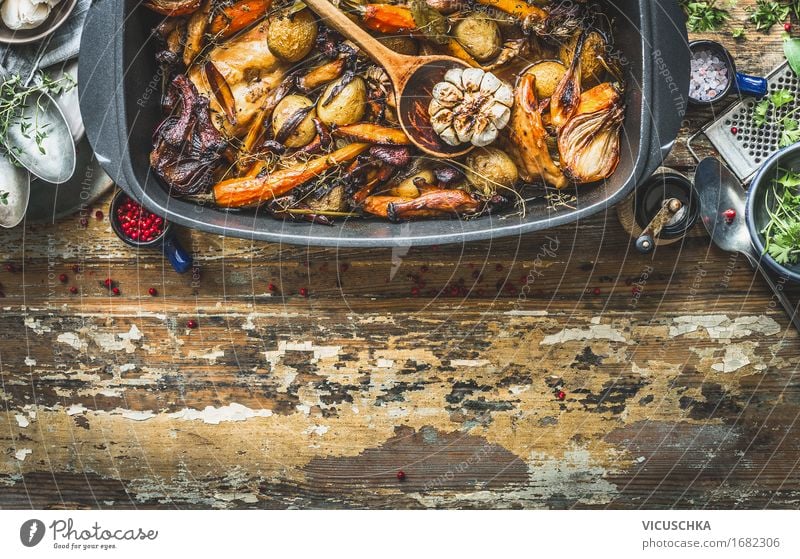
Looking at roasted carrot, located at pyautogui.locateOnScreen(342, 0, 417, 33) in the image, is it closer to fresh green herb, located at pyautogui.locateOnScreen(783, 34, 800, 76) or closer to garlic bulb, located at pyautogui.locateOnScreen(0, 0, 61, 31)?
garlic bulb, located at pyautogui.locateOnScreen(0, 0, 61, 31)

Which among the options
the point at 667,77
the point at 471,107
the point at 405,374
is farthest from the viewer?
the point at 405,374

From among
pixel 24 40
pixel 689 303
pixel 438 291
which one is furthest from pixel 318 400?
pixel 24 40

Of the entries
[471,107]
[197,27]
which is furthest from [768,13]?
[197,27]

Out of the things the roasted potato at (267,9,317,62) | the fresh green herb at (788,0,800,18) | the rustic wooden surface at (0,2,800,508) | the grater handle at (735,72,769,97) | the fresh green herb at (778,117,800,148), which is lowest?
the rustic wooden surface at (0,2,800,508)

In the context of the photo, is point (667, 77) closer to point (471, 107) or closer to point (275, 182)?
point (471, 107)

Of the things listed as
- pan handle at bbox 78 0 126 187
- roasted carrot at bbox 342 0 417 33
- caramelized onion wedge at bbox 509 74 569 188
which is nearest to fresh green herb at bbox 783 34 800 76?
caramelized onion wedge at bbox 509 74 569 188
